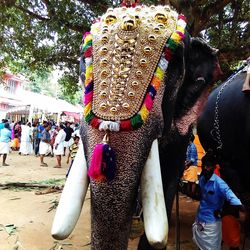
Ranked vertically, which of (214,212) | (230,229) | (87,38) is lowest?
(230,229)

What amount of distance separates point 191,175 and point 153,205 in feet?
7.79

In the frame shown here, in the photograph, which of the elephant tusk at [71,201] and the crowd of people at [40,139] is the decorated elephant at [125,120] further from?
the crowd of people at [40,139]

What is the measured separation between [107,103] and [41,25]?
9106 millimetres

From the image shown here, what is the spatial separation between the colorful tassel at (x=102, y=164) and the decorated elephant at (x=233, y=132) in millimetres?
1775

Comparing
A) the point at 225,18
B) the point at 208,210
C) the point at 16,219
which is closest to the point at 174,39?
the point at 208,210

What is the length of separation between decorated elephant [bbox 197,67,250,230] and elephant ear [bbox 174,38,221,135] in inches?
19.5

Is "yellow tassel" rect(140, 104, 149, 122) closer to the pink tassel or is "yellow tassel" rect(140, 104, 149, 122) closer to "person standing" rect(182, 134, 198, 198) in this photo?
the pink tassel

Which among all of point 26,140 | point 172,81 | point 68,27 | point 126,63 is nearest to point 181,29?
point 172,81

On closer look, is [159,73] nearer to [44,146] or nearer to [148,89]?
[148,89]

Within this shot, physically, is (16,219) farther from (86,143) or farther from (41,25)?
(41,25)

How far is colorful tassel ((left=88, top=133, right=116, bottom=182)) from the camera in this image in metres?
1.88

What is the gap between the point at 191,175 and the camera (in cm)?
423

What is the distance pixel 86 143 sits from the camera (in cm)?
216

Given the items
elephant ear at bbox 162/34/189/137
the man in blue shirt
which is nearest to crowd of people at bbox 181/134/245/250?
the man in blue shirt
